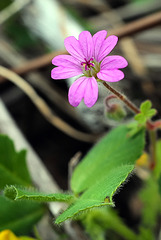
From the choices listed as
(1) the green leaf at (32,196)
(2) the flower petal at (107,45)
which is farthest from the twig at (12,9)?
(1) the green leaf at (32,196)

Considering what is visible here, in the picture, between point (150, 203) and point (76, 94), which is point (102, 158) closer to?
point (76, 94)

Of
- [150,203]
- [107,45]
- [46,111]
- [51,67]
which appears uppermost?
[107,45]

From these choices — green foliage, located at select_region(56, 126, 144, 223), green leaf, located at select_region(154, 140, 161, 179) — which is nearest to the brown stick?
green leaf, located at select_region(154, 140, 161, 179)

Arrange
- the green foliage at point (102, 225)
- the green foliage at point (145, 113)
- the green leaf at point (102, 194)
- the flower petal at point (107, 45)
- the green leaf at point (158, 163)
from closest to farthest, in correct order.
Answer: the green leaf at point (102, 194) → the flower petal at point (107, 45) → the green foliage at point (145, 113) → the green foliage at point (102, 225) → the green leaf at point (158, 163)

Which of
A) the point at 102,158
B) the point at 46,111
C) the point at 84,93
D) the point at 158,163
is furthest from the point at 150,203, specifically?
the point at 84,93

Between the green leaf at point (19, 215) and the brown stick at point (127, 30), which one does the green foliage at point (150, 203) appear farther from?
the brown stick at point (127, 30)

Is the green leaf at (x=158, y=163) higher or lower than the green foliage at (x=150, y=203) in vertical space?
higher

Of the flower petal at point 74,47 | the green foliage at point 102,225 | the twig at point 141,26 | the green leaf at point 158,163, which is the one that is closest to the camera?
the flower petal at point 74,47
